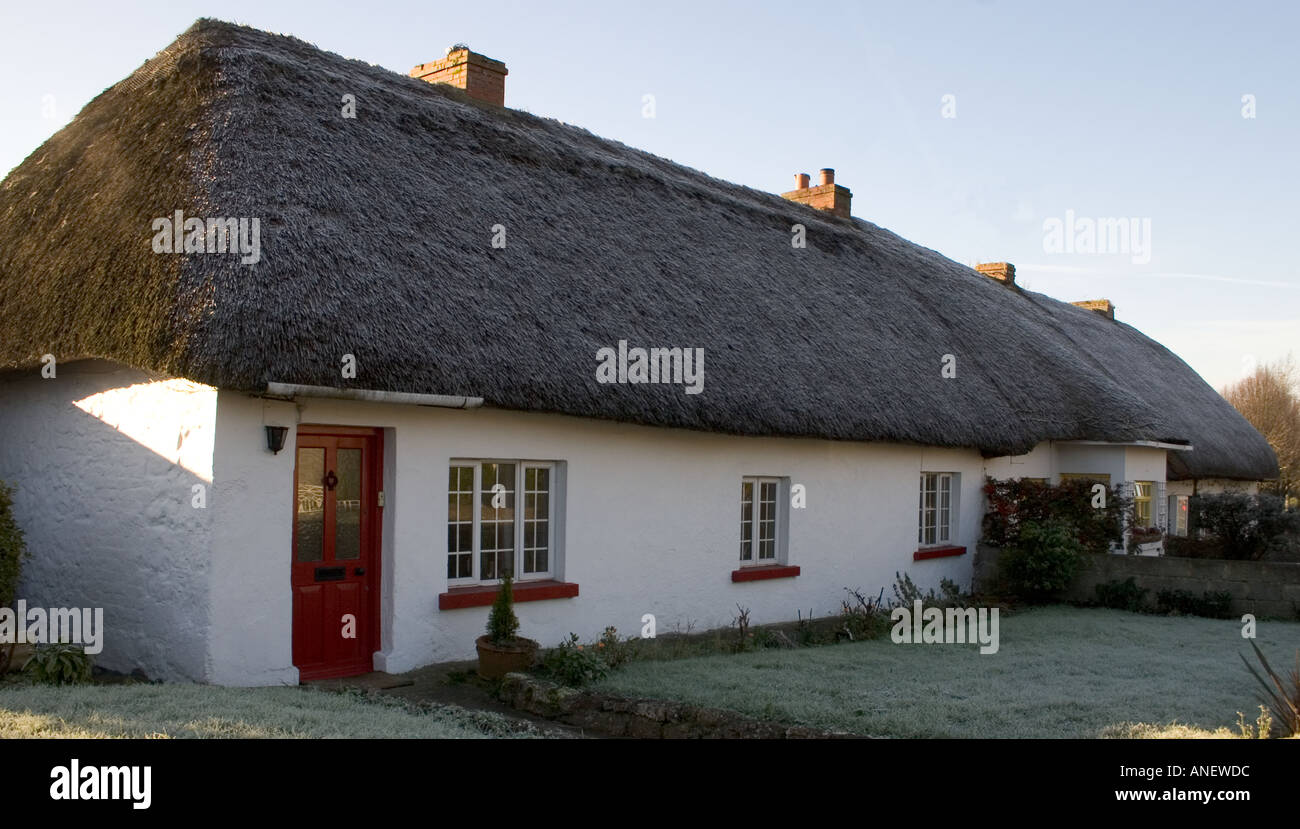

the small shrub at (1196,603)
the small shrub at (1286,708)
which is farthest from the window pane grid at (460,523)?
the small shrub at (1196,603)

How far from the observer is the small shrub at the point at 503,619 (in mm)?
8719

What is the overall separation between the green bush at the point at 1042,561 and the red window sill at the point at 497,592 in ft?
24.5

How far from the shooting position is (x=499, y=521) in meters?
9.77

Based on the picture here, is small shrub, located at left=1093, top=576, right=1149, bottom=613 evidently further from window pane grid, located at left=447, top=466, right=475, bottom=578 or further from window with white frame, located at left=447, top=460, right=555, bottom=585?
window pane grid, located at left=447, top=466, right=475, bottom=578

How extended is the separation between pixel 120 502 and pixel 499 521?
3.16 meters

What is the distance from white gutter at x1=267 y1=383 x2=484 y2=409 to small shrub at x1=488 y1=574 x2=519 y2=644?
60.3 inches

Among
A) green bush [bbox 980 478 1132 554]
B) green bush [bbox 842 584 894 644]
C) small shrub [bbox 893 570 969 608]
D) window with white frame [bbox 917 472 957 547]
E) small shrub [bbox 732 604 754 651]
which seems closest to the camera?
small shrub [bbox 732 604 754 651]

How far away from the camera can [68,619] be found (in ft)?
28.5

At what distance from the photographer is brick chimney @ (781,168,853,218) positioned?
66.4 ft

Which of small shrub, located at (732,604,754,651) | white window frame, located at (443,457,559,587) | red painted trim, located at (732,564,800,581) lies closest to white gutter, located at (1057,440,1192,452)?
red painted trim, located at (732,564,800,581)

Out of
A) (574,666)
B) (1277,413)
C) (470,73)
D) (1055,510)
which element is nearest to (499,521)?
(574,666)

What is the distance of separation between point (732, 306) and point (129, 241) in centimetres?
674

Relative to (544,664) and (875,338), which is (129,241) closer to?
(544,664)

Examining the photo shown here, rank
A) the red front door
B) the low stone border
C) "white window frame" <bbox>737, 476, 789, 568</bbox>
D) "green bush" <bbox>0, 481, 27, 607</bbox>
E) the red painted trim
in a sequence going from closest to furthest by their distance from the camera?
the low stone border, "green bush" <bbox>0, 481, 27, 607</bbox>, the red front door, the red painted trim, "white window frame" <bbox>737, 476, 789, 568</bbox>
